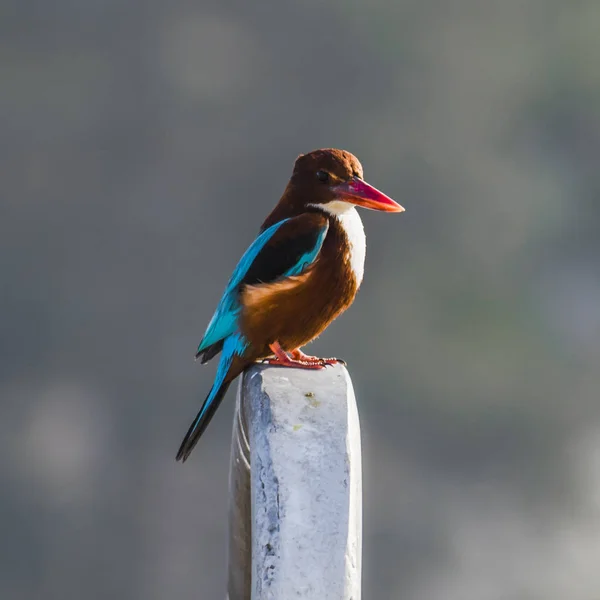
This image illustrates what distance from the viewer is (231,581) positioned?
932 mm

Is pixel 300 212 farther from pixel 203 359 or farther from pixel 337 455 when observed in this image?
pixel 337 455

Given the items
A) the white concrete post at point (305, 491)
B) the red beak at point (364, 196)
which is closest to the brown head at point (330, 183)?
the red beak at point (364, 196)

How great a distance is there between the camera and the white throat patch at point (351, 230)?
4.17 feet

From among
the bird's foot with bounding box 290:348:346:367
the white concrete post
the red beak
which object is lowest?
the white concrete post

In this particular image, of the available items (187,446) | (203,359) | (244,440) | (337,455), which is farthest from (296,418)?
(203,359)

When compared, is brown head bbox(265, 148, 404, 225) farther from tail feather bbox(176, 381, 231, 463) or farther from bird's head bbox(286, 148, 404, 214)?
tail feather bbox(176, 381, 231, 463)

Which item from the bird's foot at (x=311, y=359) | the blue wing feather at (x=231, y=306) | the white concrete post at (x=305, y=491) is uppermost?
the blue wing feather at (x=231, y=306)

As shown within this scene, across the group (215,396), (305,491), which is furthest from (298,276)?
(305,491)

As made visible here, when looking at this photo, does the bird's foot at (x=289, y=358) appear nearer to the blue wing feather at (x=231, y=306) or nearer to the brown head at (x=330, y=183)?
the blue wing feather at (x=231, y=306)

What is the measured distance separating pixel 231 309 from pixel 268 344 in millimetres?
65

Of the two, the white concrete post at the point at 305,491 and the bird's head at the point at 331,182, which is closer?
the white concrete post at the point at 305,491

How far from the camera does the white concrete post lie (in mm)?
681

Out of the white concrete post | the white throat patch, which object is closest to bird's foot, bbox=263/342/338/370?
the white throat patch

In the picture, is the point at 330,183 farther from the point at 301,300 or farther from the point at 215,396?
the point at 215,396
